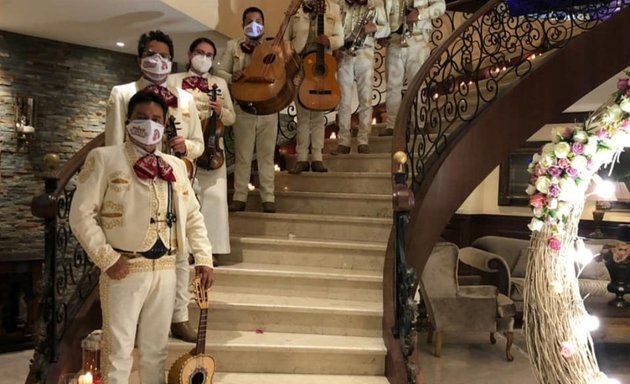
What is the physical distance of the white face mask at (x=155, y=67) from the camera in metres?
2.99

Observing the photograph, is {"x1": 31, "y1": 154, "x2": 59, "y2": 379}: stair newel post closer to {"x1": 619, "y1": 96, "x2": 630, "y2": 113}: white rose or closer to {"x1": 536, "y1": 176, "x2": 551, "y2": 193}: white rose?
{"x1": 536, "y1": 176, "x2": 551, "y2": 193}: white rose

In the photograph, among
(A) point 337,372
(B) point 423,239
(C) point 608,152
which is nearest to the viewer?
(A) point 337,372

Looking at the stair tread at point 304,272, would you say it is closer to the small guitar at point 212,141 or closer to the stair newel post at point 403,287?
the stair newel post at point 403,287

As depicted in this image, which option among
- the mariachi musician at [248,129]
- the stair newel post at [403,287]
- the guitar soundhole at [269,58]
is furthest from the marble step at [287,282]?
the guitar soundhole at [269,58]

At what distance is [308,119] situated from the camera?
4898 millimetres

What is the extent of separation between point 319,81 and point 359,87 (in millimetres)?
640

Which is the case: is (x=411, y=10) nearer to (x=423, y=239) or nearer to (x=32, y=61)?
(x=423, y=239)

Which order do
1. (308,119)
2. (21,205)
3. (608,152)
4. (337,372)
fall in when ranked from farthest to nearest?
(21,205) < (308,119) < (608,152) < (337,372)

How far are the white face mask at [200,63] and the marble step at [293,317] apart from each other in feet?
4.62

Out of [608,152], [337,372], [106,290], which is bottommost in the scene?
[337,372]

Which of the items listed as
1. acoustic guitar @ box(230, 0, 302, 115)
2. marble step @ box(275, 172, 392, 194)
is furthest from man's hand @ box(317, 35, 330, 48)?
marble step @ box(275, 172, 392, 194)

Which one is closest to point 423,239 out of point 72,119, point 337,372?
point 337,372

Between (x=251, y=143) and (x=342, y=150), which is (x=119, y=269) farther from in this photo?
(x=342, y=150)

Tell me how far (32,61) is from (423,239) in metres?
4.43
